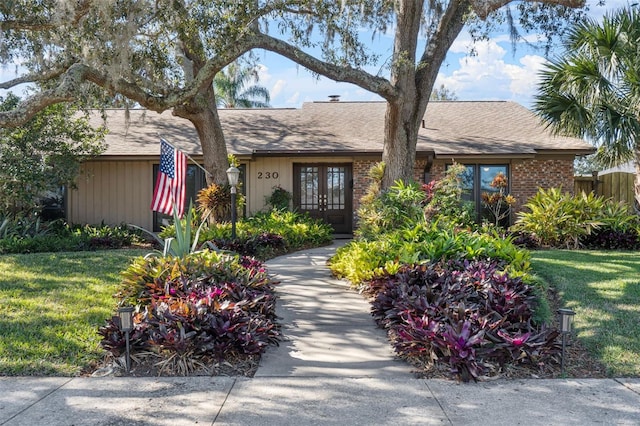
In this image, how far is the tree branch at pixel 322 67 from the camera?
31.5ft

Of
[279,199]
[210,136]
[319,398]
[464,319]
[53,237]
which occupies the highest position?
[210,136]

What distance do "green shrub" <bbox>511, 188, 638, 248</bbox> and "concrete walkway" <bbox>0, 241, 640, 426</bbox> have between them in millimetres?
7630

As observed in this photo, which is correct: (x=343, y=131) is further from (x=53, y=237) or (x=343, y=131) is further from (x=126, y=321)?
(x=126, y=321)

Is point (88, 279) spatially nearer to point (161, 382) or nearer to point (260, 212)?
point (161, 382)

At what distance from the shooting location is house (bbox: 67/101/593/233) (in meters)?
14.0

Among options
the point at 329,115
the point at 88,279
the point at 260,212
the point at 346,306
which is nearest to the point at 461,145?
the point at 329,115

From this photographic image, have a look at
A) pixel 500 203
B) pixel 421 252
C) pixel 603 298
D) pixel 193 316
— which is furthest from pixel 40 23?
pixel 500 203

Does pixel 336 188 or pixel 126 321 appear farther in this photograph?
pixel 336 188

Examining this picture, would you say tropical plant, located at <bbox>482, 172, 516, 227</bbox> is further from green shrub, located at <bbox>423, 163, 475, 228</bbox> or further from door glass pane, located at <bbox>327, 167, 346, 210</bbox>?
door glass pane, located at <bbox>327, 167, 346, 210</bbox>

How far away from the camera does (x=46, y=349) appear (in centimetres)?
468

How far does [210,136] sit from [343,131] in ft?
16.0

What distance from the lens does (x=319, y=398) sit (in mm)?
3789

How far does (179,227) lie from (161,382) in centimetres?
335

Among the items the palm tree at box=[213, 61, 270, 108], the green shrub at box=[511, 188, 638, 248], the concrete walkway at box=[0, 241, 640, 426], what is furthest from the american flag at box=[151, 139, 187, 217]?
the palm tree at box=[213, 61, 270, 108]
